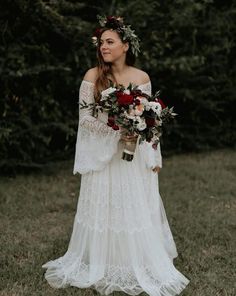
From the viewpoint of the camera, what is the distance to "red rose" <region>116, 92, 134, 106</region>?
3938mm

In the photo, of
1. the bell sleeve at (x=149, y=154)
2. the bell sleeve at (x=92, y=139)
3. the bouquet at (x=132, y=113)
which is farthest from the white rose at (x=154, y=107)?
the bell sleeve at (x=149, y=154)

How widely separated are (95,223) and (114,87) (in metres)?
1.12

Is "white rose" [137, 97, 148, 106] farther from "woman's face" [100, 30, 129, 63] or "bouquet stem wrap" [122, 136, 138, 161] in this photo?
"woman's face" [100, 30, 129, 63]

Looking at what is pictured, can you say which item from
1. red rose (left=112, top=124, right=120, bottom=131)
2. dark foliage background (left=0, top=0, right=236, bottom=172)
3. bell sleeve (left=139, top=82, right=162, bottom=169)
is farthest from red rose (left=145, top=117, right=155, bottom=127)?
dark foliage background (left=0, top=0, right=236, bottom=172)

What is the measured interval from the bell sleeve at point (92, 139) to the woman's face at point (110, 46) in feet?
0.82

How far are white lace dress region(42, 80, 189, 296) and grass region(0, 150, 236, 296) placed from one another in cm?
18

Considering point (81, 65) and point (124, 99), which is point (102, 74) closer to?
point (124, 99)

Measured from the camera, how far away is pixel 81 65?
832 cm

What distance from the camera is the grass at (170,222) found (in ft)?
15.0

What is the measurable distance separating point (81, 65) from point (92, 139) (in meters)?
4.16

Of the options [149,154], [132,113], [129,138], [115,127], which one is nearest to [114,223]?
[149,154]

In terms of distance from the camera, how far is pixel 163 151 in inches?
396

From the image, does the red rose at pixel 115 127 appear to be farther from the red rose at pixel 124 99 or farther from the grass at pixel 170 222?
the grass at pixel 170 222

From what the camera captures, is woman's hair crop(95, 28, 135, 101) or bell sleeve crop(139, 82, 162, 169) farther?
bell sleeve crop(139, 82, 162, 169)
